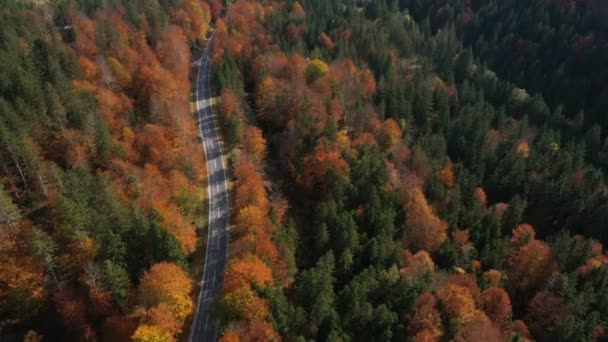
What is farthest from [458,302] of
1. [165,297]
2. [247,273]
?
[165,297]

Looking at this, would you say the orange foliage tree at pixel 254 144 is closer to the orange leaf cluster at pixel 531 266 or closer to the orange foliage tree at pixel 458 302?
the orange foliage tree at pixel 458 302

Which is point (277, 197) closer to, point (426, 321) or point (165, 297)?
point (165, 297)

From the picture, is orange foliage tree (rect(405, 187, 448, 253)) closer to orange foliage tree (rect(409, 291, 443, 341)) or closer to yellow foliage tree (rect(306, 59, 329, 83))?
orange foliage tree (rect(409, 291, 443, 341))

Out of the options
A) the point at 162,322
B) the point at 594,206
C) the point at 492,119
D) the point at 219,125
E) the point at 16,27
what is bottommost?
the point at 594,206

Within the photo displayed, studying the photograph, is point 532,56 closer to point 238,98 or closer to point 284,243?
point 238,98

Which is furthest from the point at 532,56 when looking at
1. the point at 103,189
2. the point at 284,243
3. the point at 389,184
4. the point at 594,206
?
the point at 103,189

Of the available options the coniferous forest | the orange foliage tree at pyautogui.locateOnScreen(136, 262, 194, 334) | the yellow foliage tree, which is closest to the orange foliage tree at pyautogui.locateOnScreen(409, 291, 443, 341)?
the coniferous forest
